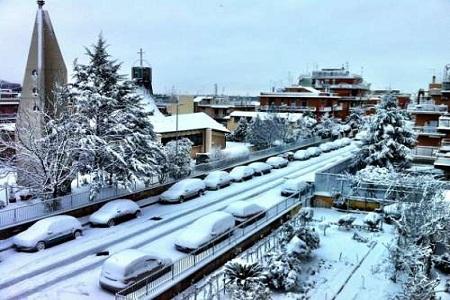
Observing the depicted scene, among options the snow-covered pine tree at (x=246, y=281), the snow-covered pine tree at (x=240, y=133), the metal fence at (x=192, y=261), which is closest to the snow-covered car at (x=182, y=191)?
the metal fence at (x=192, y=261)

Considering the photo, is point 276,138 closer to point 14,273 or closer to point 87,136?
point 87,136

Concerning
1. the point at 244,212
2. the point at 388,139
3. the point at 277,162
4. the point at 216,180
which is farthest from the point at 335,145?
the point at 244,212

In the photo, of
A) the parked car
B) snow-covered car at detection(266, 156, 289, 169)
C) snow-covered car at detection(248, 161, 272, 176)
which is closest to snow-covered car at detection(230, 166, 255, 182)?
snow-covered car at detection(248, 161, 272, 176)

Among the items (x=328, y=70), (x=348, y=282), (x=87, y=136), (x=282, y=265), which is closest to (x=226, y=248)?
(x=282, y=265)

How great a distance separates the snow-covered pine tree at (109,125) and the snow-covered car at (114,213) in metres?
1.32

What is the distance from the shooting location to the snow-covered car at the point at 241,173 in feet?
110

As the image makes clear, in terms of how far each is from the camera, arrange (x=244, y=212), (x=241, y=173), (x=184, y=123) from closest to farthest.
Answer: (x=244, y=212), (x=241, y=173), (x=184, y=123)

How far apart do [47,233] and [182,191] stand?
9817 millimetres

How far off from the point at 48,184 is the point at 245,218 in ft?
33.1

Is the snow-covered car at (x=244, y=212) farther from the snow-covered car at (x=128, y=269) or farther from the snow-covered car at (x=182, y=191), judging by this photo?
the snow-covered car at (x=128, y=269)

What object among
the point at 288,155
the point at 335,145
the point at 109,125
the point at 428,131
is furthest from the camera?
the point at 335,145

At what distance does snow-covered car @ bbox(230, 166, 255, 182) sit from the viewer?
33406mm

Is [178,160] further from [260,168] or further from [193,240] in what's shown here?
[193,240]

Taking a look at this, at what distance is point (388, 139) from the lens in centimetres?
2977
